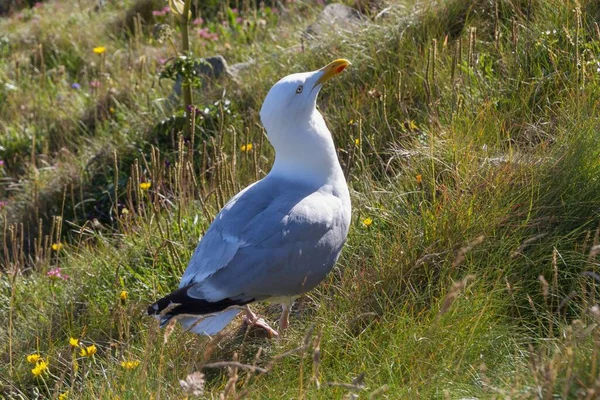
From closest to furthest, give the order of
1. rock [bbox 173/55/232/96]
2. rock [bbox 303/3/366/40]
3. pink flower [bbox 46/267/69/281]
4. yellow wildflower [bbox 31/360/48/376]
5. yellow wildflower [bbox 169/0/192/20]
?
yellow wildflower [bbox 31/360/48/376] → pink flower [bbox 46/267/69/281] → yellow wildflower [bbox 169/0/192/20] → rock [bbox 303/3/366/40] → rock [bbox 173/55/232/96]

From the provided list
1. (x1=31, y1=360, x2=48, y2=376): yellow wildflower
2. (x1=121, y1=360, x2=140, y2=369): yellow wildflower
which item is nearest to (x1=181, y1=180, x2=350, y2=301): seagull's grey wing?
(x1=121, y1=360, x2=140, y2=369): yellow wildflower

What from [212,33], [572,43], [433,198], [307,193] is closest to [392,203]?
[433,198]

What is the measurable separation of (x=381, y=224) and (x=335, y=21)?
114 inches

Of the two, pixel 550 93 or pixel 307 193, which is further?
pixel 550 93

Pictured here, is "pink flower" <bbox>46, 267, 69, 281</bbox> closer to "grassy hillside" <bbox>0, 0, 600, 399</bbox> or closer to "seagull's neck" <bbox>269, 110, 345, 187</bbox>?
"grassy hillside" <bbox>0, 0, 600, 399</bbox>

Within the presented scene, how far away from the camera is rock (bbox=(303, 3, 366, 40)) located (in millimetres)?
6141

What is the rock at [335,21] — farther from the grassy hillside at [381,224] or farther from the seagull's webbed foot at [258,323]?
the seagull's webbed foot at [258,323]

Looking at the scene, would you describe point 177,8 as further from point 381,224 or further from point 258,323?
point 258,323

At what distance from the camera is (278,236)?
3.33m

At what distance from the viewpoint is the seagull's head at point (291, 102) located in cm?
362

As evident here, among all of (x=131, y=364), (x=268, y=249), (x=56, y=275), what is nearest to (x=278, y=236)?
(x=268, y=249)

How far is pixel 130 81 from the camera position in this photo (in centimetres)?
705

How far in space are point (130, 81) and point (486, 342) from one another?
15.5 feet

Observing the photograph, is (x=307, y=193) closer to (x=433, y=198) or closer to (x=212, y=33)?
(x=433, y=198)
